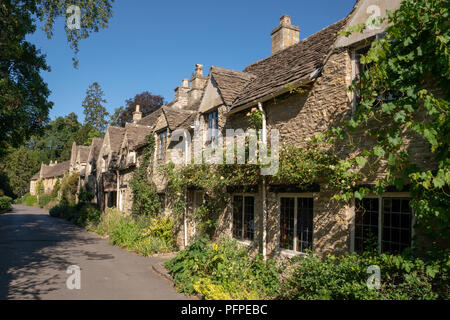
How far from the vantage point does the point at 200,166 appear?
1307 centimetres

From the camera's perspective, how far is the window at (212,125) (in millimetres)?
13180

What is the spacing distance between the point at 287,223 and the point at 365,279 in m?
3.21

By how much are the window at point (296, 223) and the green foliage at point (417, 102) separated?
2.57 metres

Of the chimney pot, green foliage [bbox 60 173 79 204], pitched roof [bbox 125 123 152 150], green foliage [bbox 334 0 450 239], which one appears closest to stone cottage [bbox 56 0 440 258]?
green foliage [bbox 334 0 450 239]

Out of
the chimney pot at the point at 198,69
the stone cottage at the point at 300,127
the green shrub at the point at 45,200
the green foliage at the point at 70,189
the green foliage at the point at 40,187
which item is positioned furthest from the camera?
the green foliage at the point at 40,187

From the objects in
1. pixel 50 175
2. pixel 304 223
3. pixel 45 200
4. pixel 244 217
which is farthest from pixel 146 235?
pixel 50 175

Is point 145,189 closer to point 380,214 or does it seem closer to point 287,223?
point 287,223

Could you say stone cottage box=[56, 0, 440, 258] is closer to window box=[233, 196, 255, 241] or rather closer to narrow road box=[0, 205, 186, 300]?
window box=[233, 196, 255, 241]

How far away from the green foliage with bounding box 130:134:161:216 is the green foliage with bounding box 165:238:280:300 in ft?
24.9

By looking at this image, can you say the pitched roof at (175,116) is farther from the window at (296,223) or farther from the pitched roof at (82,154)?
the pitched roof at (82,154)

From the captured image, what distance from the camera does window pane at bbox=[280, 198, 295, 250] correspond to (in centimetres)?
911

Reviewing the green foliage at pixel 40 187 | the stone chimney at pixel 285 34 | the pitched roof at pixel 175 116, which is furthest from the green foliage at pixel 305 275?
the green foliage at pixel 40 187

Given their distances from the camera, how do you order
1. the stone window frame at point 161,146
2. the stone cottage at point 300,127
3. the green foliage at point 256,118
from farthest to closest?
the stone window frame at point 161,146 → the green foliage at point 256,118 → the stone cottage at point 300,127

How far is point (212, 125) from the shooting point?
44.4 feet
